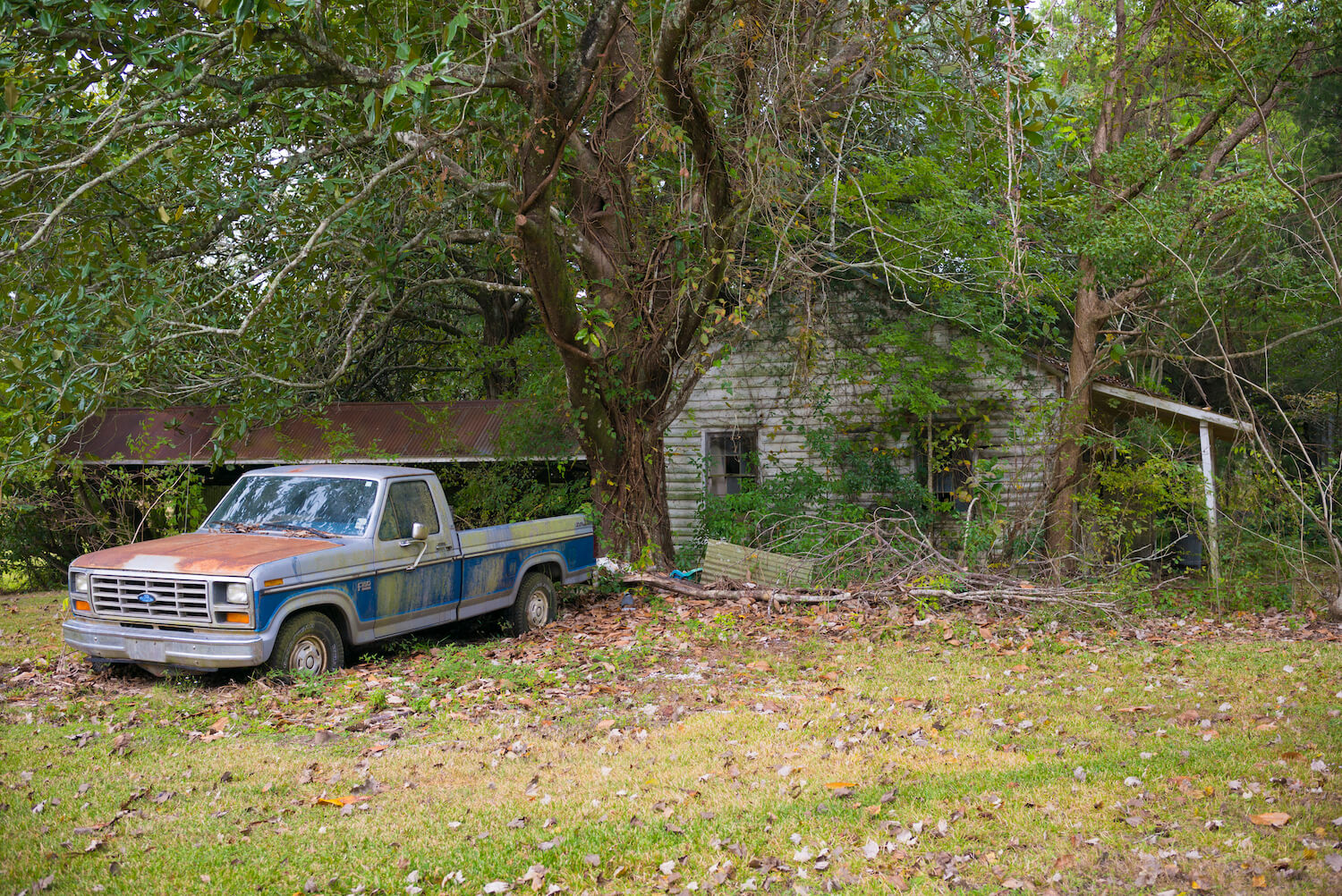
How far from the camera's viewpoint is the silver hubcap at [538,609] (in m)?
10.5

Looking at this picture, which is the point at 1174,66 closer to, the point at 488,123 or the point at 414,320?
the point at 488,123

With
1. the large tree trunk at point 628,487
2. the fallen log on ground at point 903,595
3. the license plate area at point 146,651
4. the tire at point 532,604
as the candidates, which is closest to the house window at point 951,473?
the large tree trunk at point 628,487

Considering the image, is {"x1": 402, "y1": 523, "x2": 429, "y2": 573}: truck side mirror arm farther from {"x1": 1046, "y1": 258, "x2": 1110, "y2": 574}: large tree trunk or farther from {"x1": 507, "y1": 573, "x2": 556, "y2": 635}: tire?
{"x1": 1046, "y1": 258, "x2": 1110, "y2": 574}: large tree trunk

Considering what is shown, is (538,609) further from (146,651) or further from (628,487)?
(146,651)

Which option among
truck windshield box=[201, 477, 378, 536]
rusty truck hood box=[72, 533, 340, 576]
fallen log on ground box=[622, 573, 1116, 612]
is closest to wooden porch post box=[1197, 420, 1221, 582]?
fallen log on ground box=[622, 573, 1116, 612]

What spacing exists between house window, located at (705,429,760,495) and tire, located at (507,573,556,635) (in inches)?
300

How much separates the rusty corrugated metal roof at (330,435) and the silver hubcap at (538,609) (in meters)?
5.06

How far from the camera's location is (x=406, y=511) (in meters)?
9.27

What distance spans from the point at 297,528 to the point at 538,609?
2.91 m

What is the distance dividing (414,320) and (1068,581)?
1294 centimetres

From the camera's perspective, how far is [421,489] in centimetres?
957

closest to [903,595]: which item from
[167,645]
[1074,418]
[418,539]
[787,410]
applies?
[418,539]

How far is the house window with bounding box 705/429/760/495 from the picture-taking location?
59.4 ft

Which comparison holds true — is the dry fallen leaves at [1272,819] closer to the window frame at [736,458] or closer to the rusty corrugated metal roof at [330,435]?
the rusty corrugated metal roof at [330,435]
